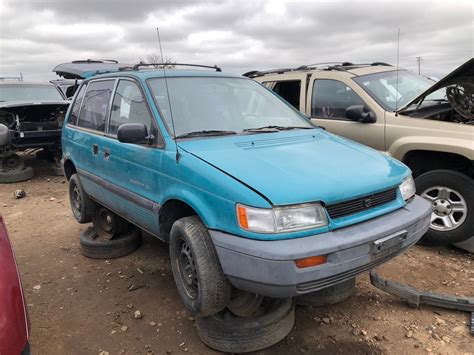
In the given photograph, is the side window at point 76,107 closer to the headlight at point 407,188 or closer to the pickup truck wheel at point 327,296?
the pickup truck wheel at point 327,296

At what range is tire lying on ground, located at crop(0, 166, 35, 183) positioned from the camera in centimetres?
830

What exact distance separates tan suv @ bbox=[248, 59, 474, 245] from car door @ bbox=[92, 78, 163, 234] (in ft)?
8.01

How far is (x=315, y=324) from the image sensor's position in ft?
10.2

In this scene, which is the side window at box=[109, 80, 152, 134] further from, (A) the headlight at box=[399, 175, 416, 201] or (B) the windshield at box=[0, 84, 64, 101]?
(B) the windshield at box=[0, 84, 64, 101]

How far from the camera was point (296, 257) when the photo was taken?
2.24 meters

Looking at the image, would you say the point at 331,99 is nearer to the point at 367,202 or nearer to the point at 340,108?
the point at 340,108

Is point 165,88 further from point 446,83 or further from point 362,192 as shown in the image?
point 446,83

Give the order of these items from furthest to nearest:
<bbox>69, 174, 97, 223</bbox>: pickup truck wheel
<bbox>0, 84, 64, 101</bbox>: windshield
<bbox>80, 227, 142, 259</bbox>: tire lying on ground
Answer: <bbox>0, 84, 64, 101</bbox>: windshield < <bbox>69, 174, 97, 223</bbox>: pickup truck wheel < <bbox>80, 227, 142, 259</bbox>: tire lying on ground

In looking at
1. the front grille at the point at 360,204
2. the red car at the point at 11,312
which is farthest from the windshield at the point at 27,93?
the front grille at the point at 360,204

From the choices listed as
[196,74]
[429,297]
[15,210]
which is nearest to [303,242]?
[429,297]

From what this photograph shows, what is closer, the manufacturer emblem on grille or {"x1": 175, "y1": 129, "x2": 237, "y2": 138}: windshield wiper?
the manufacturer emblem on grille

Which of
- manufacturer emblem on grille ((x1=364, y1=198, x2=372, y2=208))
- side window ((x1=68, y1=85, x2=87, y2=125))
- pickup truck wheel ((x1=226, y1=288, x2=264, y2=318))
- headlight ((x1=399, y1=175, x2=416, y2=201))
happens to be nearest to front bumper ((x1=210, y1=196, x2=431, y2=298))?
manufacturer emblem on grille ((x1=364, y1=198, x2=372, y2=208))

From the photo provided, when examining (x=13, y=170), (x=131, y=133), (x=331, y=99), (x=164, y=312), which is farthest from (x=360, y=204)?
(x=13, y=170)

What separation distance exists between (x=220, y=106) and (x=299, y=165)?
113 centimetres
